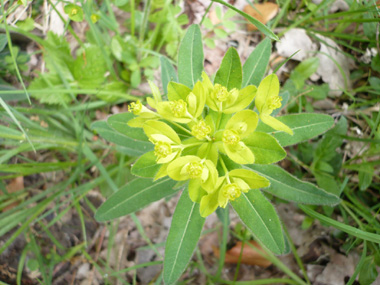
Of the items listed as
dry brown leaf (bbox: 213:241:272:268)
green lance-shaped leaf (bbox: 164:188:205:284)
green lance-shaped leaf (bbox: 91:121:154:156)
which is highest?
green lance-shaped leaf (bbox: 91:121:154:156)

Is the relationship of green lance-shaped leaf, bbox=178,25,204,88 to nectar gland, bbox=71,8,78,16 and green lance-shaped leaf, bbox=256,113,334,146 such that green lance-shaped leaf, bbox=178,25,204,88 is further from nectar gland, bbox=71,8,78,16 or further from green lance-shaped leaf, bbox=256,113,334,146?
nectar gland, bbox=71,8,78,16

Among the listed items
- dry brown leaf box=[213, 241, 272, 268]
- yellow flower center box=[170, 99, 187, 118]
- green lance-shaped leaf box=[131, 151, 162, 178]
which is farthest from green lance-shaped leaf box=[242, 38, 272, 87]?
dry brown leaf box=[213, 241, 272, 268]

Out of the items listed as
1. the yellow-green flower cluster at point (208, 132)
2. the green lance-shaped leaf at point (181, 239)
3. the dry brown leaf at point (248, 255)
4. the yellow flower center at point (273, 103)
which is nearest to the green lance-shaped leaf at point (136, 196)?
the green lance-shaped leaf at point (181, 239)

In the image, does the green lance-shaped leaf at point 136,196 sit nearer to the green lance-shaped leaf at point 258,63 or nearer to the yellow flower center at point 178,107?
the yellow flower center at point 178,107

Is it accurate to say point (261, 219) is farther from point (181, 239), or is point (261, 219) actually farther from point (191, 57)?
point (191, 57)

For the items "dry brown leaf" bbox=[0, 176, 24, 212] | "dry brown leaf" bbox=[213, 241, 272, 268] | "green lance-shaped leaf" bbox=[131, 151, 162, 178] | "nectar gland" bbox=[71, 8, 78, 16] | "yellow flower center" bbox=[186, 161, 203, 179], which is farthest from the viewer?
"dry brown leaf" bbox=[0, 176, 24, 212]

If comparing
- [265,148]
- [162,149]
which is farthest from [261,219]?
[162,149]

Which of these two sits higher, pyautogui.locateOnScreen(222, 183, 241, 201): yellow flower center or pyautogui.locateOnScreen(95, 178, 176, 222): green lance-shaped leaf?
pyautogui.locateOnScreen(222, 183, 241, 201): yellow flower center
